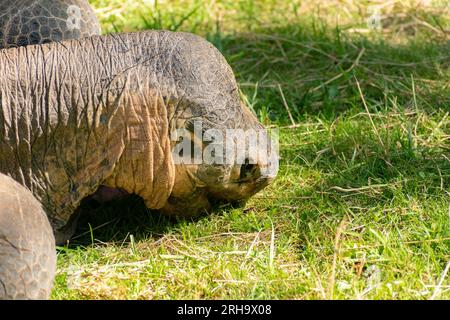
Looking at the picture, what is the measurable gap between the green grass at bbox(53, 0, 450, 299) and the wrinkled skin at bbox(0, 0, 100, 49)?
0.86 metres

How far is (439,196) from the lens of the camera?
4453 millimetres

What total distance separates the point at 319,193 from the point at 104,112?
1.17 metres

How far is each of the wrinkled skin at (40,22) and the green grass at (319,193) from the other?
0.86 metres

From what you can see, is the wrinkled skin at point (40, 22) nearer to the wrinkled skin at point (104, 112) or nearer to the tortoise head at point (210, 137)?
the wrinkled skin at point (104, 112)

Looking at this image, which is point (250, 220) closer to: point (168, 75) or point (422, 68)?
point (168, 75)

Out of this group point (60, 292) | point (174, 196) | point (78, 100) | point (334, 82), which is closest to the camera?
point (60, 292)

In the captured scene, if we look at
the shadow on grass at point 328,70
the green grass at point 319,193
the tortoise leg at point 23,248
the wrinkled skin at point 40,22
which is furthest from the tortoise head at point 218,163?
the shadow on grass at point 328,70

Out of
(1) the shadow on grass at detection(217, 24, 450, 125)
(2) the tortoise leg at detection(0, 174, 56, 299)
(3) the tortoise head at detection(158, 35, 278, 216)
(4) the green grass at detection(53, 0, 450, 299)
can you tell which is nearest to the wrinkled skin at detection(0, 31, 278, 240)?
(3) the tortoise head at detection(158, 35, 278, 216)

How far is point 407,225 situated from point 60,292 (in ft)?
5.07

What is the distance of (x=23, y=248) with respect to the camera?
3.41 m

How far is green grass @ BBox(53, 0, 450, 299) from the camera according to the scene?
3.87 meters

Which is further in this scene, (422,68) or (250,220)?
(422,68)

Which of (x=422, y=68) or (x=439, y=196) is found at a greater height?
(x=422, y=68)
